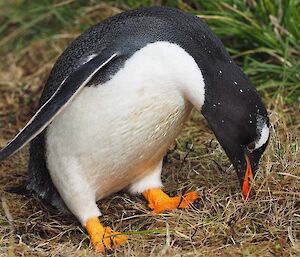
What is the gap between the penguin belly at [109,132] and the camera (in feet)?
10.6

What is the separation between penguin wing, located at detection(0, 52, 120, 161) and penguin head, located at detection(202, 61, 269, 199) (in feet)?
1.38

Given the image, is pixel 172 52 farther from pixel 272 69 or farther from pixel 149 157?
pixel 272 69

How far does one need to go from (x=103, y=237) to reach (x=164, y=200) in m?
0.44

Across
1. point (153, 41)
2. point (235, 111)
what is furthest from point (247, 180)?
point (153, 41)

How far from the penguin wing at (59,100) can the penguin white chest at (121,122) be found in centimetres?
8

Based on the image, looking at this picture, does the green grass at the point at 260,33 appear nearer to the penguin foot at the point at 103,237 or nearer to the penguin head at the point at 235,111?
the penguin head at the point at 235,111

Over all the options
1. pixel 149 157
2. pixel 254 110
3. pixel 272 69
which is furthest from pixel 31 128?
pixel 272 69

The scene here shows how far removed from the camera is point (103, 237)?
336 cm

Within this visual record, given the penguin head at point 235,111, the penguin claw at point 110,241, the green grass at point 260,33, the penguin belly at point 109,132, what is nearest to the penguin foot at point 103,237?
the penguin claw at point 110,241

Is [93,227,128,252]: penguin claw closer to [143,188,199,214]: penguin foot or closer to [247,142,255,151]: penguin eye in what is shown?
[143,188,199,214]: penguin foot

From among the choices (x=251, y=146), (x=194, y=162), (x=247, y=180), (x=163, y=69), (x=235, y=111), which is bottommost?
(x=194, y=162)

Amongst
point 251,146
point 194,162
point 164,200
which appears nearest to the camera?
point 251,146

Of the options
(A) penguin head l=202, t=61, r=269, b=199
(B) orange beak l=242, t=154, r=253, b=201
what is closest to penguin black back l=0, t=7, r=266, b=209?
(A) penguin head l=202, t=61, r=269, b=199

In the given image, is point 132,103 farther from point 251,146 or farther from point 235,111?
point 251,146
